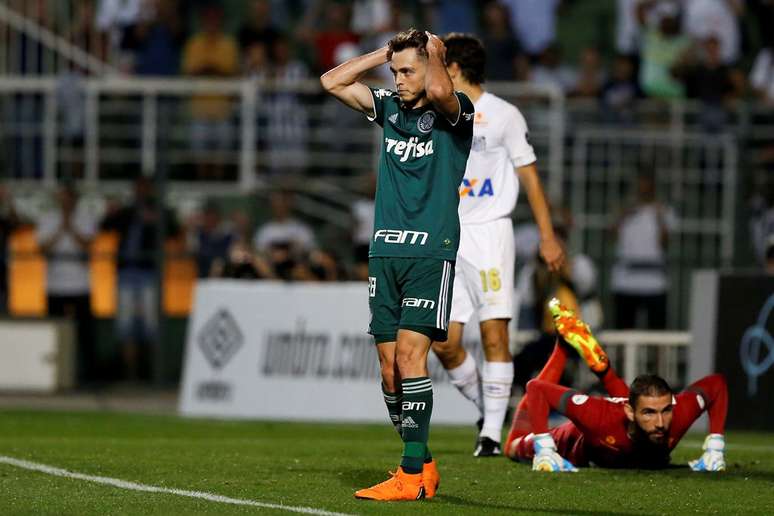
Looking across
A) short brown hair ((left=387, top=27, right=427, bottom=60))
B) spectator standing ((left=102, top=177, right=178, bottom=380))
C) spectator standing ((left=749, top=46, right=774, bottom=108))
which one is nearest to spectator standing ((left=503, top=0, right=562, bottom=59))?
spectator standing ((left=749, top=46, right=774, bottom=108))

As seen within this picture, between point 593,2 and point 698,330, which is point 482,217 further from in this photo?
point 593,2

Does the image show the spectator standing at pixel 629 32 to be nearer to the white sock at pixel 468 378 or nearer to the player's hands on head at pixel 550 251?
the white sock at pixel 468 378

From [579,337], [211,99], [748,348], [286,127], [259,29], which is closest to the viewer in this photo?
[579,337]

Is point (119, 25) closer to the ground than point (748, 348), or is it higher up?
higher up

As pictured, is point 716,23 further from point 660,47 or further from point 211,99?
point 211,99

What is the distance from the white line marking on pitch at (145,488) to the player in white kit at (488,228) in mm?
2684

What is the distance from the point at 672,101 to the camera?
20453mm

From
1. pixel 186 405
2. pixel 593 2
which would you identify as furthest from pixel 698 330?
pixel 593 2

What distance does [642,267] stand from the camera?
715 inches

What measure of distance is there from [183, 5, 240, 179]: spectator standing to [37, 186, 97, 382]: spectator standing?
1.77 meters

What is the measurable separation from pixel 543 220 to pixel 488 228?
0.46 m

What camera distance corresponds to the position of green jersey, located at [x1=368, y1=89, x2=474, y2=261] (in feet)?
26.6

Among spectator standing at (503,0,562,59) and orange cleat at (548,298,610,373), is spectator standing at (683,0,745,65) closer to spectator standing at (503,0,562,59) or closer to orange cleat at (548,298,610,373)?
spectator standing at (503,0,562,59)

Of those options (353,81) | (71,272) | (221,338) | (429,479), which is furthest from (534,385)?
(71,272)
